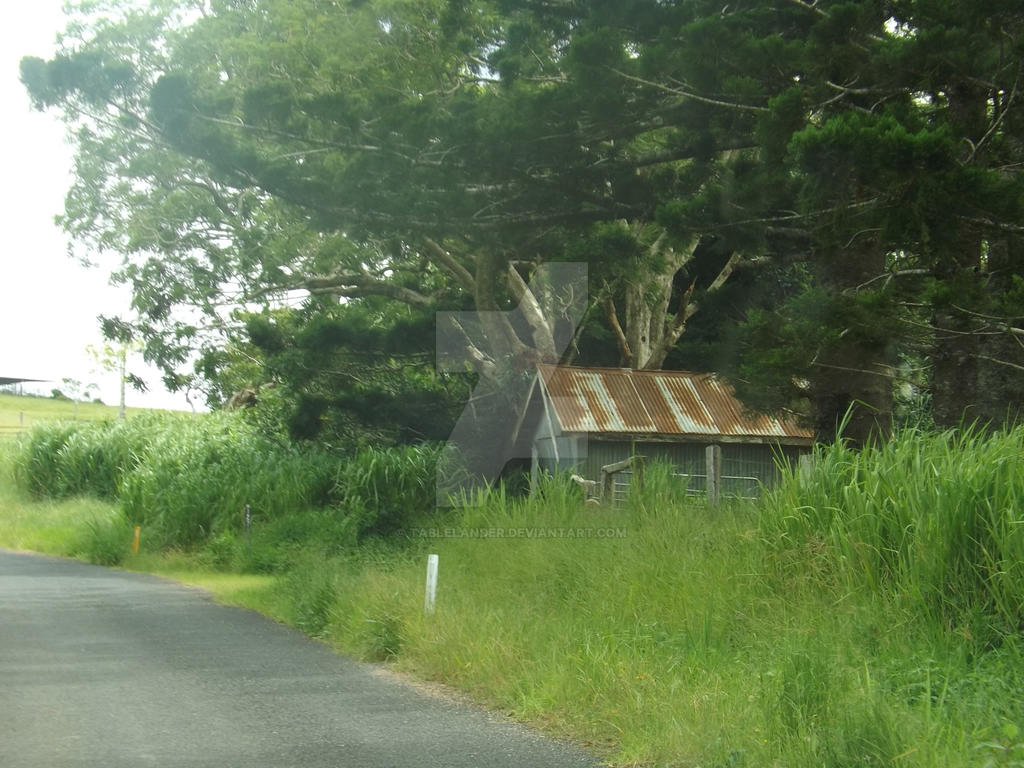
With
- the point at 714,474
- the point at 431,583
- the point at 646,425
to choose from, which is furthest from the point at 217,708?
the point at 646,425

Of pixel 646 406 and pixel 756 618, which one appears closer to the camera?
pixel 756 618

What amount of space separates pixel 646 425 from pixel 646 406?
59 cm

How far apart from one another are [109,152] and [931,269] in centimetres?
2131

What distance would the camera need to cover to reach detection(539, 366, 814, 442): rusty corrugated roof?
19.5 metres

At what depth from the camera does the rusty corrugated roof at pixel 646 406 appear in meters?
19.5

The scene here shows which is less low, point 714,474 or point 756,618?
point 714,474

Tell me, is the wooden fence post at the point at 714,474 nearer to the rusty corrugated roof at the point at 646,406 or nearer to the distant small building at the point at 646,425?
the distant small building at the point at 646,425

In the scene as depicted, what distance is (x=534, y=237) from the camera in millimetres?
18359

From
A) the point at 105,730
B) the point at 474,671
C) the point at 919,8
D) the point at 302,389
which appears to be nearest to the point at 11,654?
the point at 105,730

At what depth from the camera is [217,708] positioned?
8.05m

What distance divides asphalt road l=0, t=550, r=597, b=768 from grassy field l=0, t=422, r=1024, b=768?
0.44 meters

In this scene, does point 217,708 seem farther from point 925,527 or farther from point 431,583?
point 925,527

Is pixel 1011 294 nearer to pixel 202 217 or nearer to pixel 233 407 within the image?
pixel 202 217

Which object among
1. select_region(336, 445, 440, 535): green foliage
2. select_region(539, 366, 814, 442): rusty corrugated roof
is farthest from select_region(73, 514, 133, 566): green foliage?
select_region(539, 366, 814, 442): rusty corrugated roof
